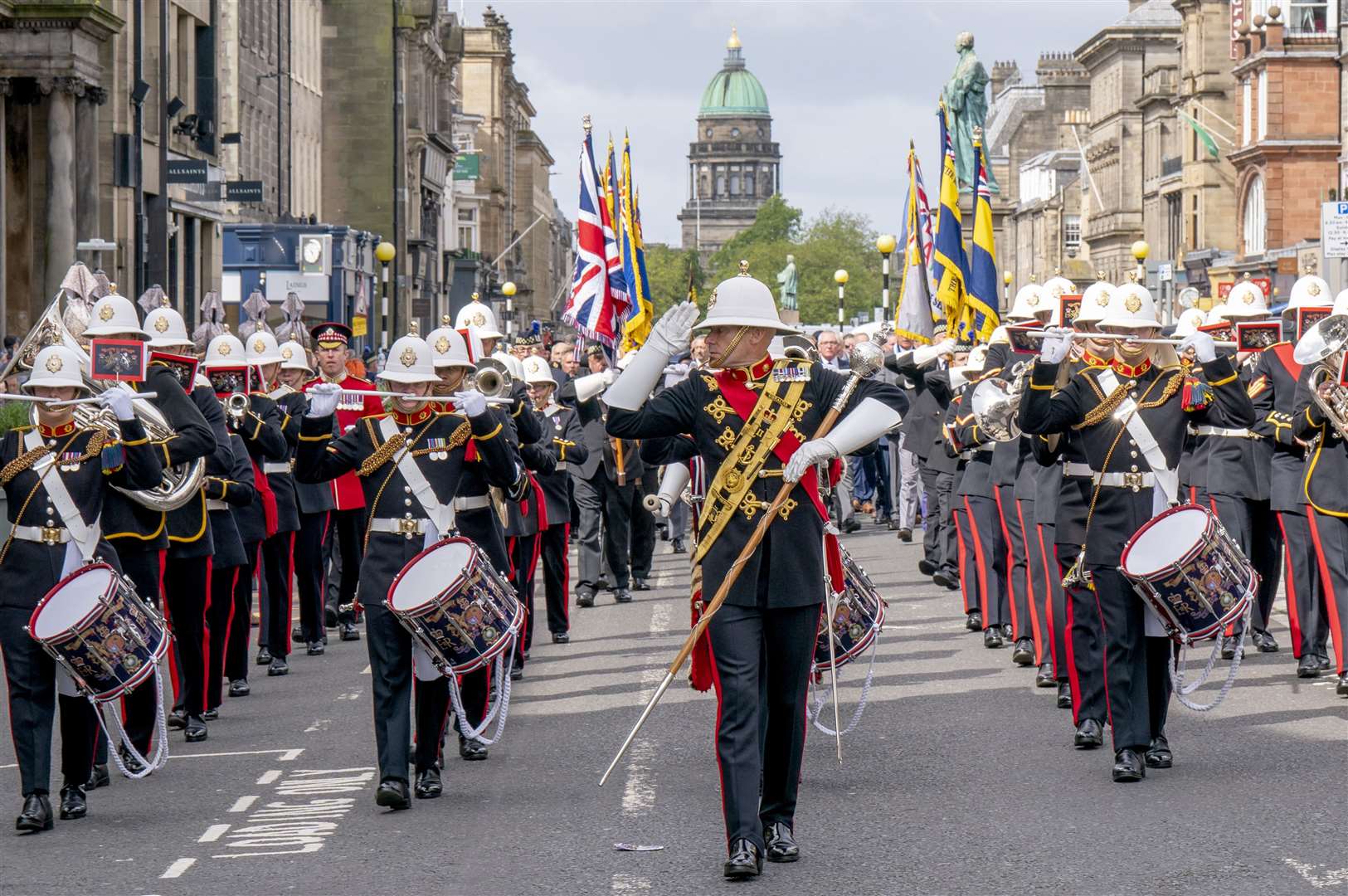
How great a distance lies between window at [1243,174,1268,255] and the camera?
75188 mm

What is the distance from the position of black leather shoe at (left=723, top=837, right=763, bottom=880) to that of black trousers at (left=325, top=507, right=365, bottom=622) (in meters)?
8.43

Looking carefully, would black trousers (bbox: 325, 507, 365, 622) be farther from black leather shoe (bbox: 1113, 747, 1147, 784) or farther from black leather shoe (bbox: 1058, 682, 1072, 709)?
black leather shoe (bbox: 1113, 747, 1147, 784)

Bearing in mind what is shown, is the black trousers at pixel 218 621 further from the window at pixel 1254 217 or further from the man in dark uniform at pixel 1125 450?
the window at pixel 1254 217

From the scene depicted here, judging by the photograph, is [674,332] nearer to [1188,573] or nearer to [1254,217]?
[1188,573]

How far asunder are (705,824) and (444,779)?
5.92 ft

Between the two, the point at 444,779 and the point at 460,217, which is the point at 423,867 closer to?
the point at 444,779

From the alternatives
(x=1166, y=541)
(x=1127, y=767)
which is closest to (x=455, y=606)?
(x=1127, y=767)

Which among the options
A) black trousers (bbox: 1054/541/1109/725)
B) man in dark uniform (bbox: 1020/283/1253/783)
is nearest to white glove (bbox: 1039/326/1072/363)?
man in dark uniform (bbox: 1020/283/1253/783)

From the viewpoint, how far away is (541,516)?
15648 millimetres

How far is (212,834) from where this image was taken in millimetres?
9516

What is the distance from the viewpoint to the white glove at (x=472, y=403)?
1023 centimetres

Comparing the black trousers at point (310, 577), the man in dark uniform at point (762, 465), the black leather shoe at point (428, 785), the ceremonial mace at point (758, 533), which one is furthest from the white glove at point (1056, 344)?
the black trousers at point (310, 577)

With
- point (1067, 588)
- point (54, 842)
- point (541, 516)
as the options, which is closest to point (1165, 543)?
point (1067, 588)

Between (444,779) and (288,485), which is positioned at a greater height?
(288,485)
